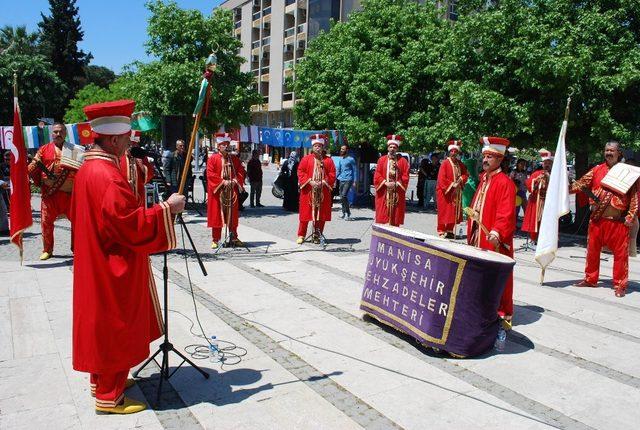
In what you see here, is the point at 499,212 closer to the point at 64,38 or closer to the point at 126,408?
the point at 126,408

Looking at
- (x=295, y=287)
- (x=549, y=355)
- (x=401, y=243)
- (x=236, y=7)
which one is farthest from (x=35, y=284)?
(x=236, y=7)

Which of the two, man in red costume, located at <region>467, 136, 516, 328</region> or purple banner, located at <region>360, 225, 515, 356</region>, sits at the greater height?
man in red costume, located at <region>467, 136, 516, 328</region>

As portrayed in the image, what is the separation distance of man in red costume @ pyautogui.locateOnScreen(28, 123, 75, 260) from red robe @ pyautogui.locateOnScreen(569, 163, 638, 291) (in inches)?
306

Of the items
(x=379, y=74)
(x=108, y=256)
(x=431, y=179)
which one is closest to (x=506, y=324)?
(x=108, y=256)

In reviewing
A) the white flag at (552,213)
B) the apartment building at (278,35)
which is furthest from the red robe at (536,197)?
the apartment building at (278,35)

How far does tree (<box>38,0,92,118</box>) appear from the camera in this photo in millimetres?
57656

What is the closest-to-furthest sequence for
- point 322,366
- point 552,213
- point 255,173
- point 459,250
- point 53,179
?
point 322,366 → point 459,250 → point 552,213 → point 53,179 → point 255,173

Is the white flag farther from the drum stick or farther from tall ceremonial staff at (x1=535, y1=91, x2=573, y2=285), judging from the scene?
the drum stick

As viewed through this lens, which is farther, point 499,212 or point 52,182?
point 52,182

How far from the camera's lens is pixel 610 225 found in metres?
7.80

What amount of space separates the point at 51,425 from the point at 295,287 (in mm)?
4134

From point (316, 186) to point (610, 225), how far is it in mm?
5163

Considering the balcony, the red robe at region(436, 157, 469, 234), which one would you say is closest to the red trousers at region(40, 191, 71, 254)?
the red robe at region(436, 157, 469, 234)

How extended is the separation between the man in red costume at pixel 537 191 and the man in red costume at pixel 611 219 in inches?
112
